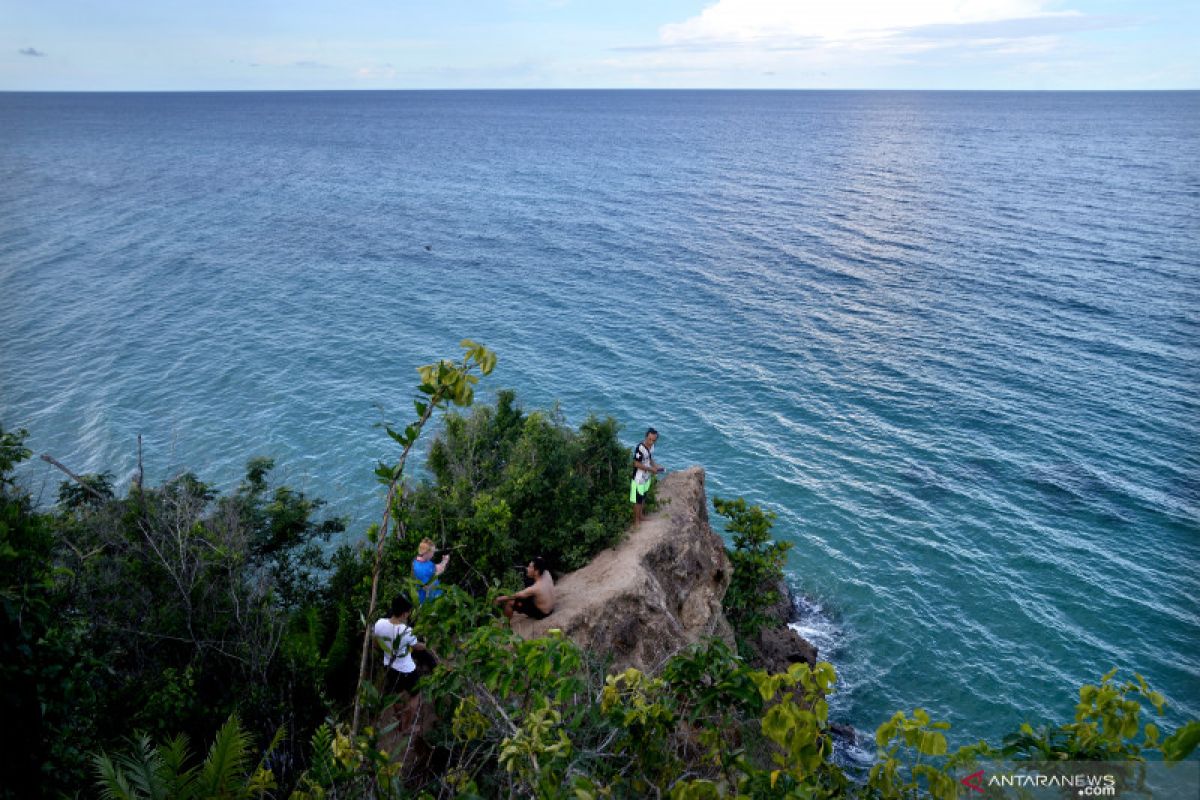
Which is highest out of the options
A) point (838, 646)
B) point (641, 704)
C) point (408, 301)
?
point (641, 704)

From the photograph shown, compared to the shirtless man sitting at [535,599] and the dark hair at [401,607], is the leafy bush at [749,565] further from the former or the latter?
the dark hair at [401,607]

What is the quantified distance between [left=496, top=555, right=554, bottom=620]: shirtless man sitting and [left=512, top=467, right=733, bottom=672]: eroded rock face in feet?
0.62

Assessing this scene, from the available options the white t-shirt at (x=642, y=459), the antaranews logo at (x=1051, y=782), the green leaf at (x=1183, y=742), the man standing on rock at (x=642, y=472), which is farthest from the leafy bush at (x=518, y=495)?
the green leaf at (x=1183, y=742)

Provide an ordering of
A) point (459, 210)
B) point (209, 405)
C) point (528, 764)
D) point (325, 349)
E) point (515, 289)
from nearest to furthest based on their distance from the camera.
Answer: point (528, 764) < point (209, 405) < point (325, 349) < point (515, 289) < point (459, 210)

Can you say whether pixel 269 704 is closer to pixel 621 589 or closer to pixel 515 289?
pixel 621 589

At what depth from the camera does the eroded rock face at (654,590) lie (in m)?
14.0

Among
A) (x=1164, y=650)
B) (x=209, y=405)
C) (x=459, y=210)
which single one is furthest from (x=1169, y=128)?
(x=209, y=405)

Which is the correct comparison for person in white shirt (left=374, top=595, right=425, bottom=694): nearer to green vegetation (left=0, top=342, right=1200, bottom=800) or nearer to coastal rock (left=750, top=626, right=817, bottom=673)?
green vegetation (left=0, top=342, right=1200, bottom=800)

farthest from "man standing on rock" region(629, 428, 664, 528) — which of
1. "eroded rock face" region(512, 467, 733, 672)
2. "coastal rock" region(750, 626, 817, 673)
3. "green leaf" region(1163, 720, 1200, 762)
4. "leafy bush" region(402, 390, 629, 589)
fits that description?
"green leaf" region(1163, 720, 1200, 762)

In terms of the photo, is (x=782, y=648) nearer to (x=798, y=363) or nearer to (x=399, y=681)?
(x=399, y=681)

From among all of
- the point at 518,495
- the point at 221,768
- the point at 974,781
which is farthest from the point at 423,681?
the point at 518,495

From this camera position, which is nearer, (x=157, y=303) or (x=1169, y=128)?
(x=157, y=303)

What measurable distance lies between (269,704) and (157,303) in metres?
45.0

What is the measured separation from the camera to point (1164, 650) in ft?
75.1
